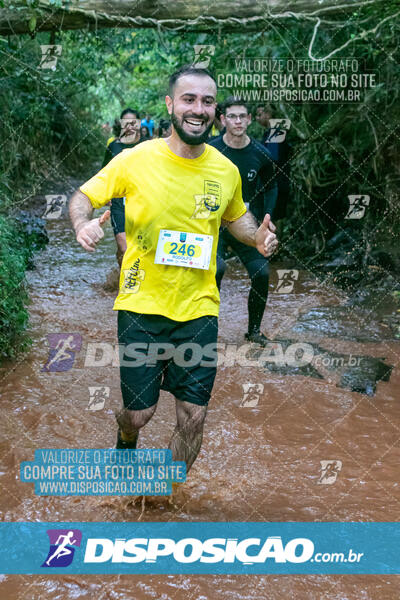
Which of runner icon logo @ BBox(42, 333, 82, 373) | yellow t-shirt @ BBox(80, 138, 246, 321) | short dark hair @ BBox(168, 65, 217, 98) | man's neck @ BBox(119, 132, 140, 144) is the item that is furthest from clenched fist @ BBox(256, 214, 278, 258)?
man's neck @ BBox(119, 132, 140, 144)

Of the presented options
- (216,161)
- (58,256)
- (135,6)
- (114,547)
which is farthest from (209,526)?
(58,256)

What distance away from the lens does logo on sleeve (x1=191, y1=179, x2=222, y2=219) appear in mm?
3043

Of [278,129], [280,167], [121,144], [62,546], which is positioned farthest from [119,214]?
[62,546]

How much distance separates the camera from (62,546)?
298 centimetres

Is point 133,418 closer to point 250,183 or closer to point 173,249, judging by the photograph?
point 173,249

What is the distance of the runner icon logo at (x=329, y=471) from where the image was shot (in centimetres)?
360

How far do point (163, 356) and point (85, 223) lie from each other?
2.36 ft

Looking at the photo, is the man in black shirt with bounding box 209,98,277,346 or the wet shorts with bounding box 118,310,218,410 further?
the man in black shirt with bounding box 209,98,277,346

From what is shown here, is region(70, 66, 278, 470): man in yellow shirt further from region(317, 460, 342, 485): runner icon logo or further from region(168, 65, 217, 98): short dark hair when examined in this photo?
region(317, 460, 342, 485): runner icon logo

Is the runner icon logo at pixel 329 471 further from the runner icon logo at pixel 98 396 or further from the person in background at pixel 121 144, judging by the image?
the person in background at pixel 121 144

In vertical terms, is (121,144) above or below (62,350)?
above

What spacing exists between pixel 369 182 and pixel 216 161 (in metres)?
4.86

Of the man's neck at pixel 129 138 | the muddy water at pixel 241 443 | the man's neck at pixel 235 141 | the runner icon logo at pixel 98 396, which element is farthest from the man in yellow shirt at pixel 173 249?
the man's neck at pixel 129 138

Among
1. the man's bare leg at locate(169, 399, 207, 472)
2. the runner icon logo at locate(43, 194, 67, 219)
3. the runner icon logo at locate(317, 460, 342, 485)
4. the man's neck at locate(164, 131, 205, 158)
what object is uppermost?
the man's neck at locate(164, 131, 205, 158)
